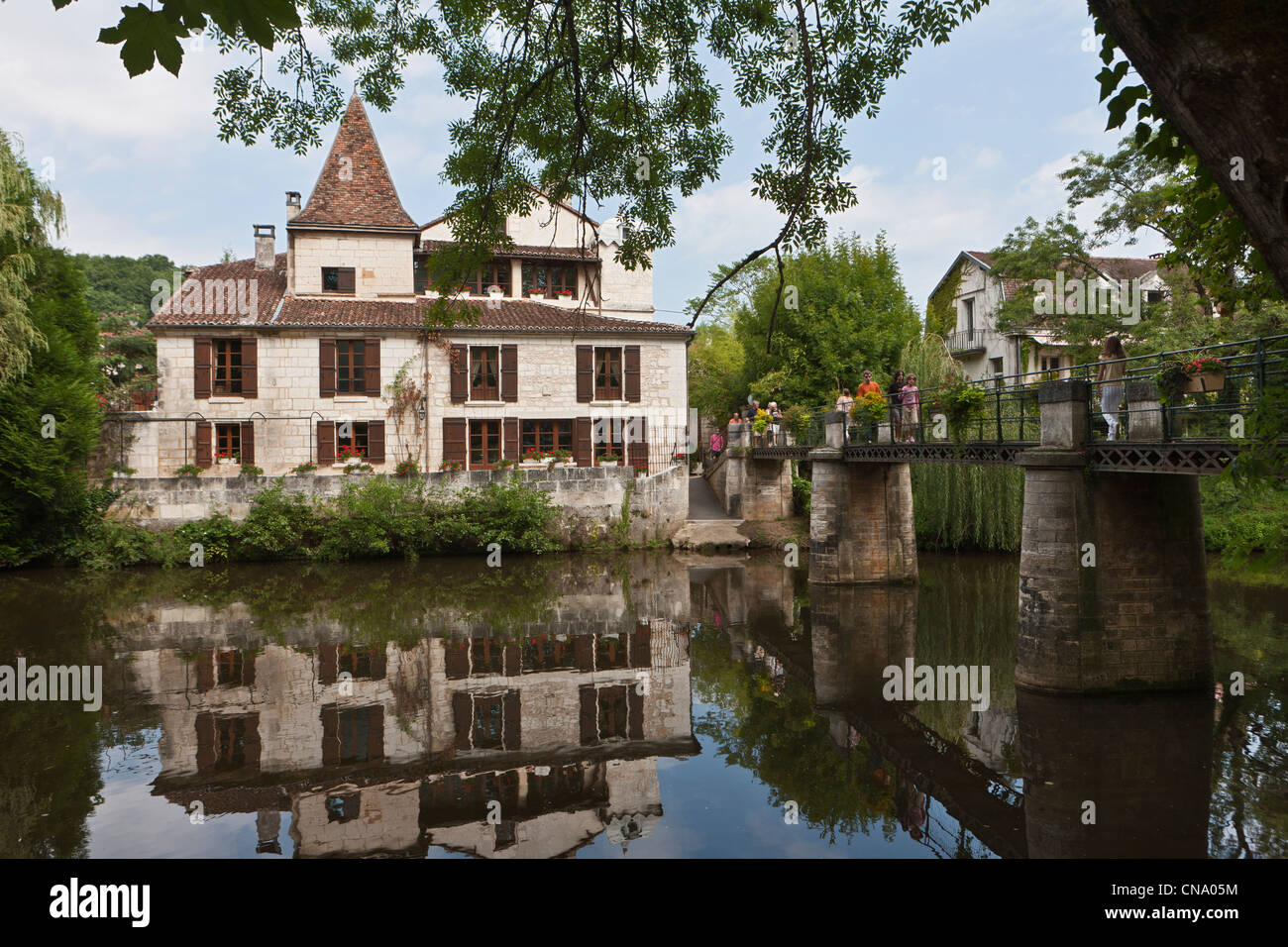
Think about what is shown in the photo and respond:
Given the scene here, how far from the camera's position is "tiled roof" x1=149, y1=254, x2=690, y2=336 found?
27344 millimetres

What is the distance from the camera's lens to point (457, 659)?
563 inches

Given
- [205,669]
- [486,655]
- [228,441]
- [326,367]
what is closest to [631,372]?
[326,367]

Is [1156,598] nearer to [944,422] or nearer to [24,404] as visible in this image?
[944,422]

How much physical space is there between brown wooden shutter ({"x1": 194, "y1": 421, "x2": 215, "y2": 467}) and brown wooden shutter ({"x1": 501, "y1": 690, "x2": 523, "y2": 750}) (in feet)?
63.1

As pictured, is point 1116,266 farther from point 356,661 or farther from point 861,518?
point 356,661

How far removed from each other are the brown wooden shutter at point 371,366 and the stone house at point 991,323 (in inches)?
914

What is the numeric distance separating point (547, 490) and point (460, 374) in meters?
5.53

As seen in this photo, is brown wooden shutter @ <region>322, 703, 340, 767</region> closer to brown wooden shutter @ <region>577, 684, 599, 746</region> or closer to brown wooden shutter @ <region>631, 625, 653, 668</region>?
brown wooden shutter @ <region>577, 684, 599, 746</region>

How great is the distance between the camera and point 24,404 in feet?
71.5

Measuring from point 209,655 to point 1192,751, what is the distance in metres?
14.6

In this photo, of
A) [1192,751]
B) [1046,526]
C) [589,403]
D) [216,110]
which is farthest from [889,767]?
[589,403]

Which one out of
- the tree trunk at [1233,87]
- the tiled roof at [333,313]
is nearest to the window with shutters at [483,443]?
the tiled roof at [333,313]

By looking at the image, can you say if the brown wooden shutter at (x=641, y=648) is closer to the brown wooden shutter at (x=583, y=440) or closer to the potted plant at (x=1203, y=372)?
the potted plant at (x=1203, y=372)

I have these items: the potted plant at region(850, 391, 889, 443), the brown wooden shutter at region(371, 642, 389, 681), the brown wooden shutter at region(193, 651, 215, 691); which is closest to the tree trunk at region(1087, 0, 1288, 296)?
the brown wooden shutter at region(371, 642, 389, 681)
